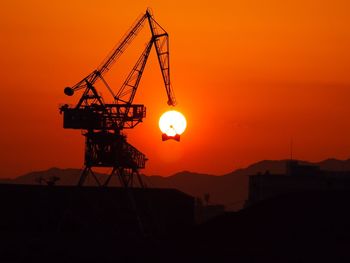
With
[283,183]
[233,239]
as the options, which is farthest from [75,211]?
[283,183]

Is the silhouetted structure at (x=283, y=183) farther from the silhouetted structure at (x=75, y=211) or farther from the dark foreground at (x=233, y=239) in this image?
the dark foreground at (x=233, y=239)

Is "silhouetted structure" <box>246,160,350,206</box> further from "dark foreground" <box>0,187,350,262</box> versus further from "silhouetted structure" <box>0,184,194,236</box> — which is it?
"dark foreground" <box>0,187,350,262</box>

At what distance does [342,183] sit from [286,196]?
9823 cm

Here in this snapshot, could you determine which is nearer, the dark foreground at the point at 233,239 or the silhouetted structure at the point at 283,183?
the dark foreground at the point at 233,239

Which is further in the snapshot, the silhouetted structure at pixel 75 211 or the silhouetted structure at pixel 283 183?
the silhouetted structure at pixel 283 183

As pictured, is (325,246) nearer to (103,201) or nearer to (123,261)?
(123,261)

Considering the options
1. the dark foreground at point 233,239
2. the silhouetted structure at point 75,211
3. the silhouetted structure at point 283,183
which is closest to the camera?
the dark foreground at point 233,239

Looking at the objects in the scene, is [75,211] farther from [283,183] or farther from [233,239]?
[283,183]

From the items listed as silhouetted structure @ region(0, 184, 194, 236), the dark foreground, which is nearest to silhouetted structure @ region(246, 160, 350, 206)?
silhouetted structure @ region(0, 184, 194, 236)

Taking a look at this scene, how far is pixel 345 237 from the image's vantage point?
213 ft

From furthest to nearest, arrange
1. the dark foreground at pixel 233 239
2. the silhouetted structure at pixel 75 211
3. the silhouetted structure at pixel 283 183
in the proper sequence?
1. the silhouetted structure at pixel 283 183
2. the silhouetted structure at pixel 75 211
3. the dark foreground at pixel 233 239

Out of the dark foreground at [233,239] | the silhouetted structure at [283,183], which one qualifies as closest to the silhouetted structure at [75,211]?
the dark foreground at [233,239]

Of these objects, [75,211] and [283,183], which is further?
[283,183]

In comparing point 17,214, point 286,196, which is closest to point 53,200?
point 17,214
